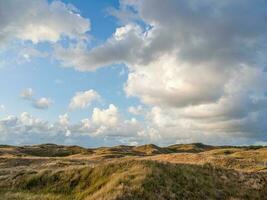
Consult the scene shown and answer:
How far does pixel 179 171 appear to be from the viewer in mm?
33250

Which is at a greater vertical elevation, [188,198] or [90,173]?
[90,173]

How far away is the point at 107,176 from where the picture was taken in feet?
108

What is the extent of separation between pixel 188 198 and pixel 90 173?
9.71 m

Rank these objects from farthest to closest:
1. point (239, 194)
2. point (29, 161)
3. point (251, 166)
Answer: point (29, 161)
point (251, 166)
point (239, 194)

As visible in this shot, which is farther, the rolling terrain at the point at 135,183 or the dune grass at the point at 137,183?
the rolling terrain at the point at 135,183

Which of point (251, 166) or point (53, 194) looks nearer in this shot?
point (53, 194)

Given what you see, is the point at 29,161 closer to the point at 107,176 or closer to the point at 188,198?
the point at 107,176

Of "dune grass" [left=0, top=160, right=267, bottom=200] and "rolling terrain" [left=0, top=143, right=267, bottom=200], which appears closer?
"dune grass" [left=0, top=160, right=267, bottom=200]

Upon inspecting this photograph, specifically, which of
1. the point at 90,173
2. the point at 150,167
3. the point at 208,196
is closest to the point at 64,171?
the point at 90,173

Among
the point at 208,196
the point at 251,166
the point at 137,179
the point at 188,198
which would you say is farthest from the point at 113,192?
the point at 251,166

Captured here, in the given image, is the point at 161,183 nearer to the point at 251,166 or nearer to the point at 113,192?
the point at 113,192

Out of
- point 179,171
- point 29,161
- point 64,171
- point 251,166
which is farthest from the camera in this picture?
point 29,161

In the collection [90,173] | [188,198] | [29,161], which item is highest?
[29,161]

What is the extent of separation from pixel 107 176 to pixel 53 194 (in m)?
4.53
